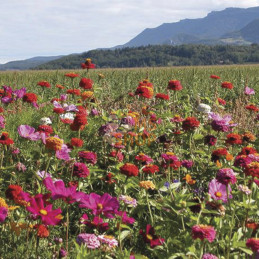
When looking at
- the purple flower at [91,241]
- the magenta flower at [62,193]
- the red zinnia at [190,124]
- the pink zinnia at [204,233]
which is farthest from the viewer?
the red zinnia at [190,124]

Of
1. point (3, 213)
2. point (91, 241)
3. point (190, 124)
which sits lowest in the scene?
point (91, 241)

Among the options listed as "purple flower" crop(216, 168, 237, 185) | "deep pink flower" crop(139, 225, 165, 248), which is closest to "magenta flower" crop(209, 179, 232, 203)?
"purple flower" crop(216, 168, 237, 185)

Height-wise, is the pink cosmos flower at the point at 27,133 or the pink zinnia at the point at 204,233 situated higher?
the pink cosmos flower at the point at 27,133

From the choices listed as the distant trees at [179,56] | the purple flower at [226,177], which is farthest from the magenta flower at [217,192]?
the distant trees at [179,56]

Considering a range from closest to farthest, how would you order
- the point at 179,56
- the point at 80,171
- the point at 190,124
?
the point at 80,171 → the point at 190,124 → the point at 179,56

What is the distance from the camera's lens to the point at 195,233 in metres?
1.45

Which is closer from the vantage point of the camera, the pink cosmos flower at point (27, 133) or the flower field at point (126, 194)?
the flower field at point (126, 194)

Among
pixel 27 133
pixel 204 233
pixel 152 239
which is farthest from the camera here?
pixel 27 133

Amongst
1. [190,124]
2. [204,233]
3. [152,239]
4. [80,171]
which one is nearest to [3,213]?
[80,171]

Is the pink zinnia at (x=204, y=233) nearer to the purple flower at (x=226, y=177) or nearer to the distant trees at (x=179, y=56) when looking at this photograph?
the purple flower at (x=226, y=177)

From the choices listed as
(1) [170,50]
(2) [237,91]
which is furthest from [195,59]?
(2) [237,91]

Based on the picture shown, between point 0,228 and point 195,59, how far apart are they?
505 ft

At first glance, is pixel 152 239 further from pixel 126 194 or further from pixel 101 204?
pixel 126 194

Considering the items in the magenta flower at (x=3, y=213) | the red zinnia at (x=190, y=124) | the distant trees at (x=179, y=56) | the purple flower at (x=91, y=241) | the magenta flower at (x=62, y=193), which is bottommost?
the purple flower at (x=91, y=241)
